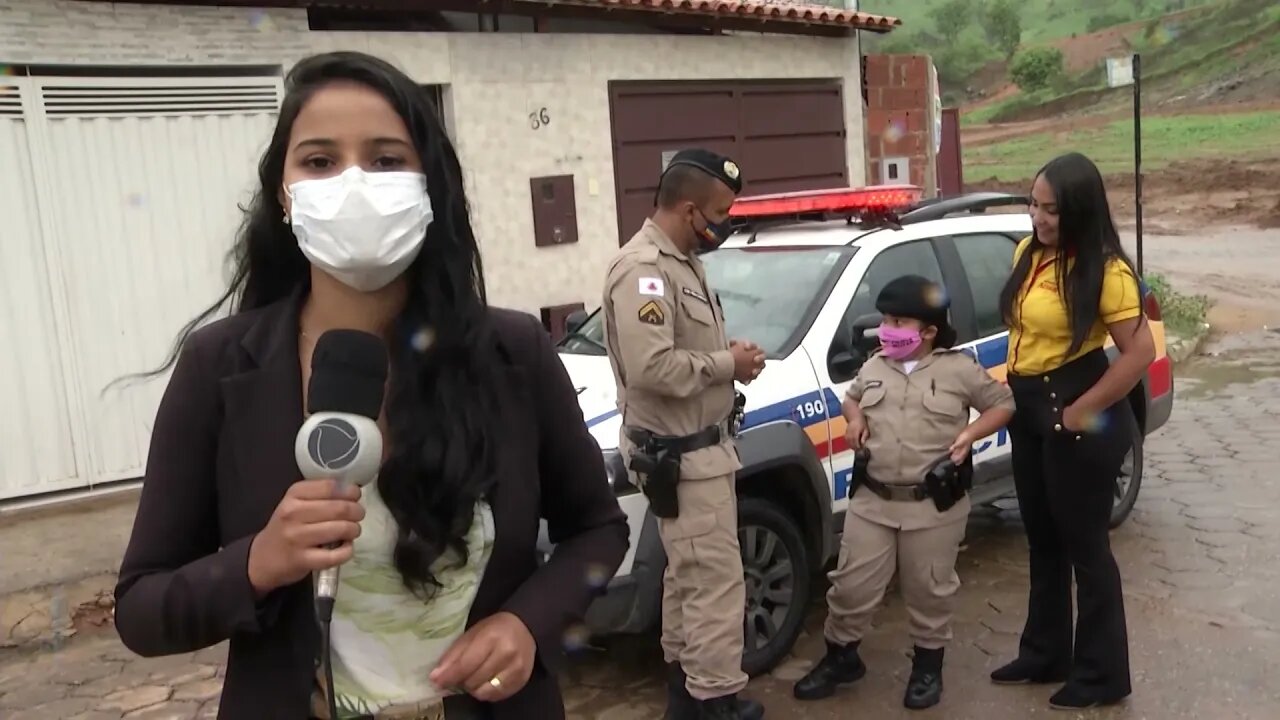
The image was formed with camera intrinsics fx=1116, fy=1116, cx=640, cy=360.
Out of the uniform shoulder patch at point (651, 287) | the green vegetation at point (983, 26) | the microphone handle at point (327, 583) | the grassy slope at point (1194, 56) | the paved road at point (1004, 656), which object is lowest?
the paved road at point (1004, 656)

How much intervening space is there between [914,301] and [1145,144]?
131 feet

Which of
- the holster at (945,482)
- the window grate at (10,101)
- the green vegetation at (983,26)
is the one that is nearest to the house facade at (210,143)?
the window grate at (10,101)

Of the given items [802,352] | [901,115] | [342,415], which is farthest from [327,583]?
[901,115]

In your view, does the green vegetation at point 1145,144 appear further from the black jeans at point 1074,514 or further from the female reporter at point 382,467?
the female reporter at point 382,467

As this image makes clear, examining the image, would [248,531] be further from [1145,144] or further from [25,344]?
[1145,144]

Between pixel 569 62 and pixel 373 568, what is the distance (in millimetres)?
7704

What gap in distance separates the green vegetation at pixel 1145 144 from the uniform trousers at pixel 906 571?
110 ft

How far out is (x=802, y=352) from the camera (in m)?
4.52

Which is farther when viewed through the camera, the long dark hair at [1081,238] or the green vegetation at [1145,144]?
the green vegetation at [1145,144]

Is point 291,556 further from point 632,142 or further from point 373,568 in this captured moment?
point 632,142

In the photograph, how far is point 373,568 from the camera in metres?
1.52

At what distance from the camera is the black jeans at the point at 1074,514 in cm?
376

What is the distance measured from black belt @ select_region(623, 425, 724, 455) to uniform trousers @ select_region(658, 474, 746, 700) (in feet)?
0.37

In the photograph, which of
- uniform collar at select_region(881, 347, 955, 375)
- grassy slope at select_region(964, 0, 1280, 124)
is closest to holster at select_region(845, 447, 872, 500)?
uniform collar at select_region(881, 347, 955, 375)
